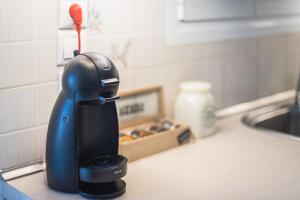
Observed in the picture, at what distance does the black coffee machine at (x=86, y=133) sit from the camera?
119 cm

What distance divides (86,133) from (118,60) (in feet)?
1.26

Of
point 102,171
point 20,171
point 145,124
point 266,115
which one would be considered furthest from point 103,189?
point 266,115

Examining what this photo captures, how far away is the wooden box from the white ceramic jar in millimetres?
53

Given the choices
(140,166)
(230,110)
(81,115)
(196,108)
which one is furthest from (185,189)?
(230,110)

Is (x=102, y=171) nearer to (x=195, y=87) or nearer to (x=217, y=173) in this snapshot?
(x=217, y=173)

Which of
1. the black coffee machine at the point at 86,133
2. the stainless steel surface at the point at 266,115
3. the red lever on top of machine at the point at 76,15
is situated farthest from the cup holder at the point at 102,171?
the stainless steel surface at the point at 266,115

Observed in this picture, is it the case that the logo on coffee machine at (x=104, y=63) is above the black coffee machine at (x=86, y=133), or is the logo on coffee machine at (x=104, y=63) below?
above

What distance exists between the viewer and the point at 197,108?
65.8 inches

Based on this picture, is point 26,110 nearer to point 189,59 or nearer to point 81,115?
point 81,115

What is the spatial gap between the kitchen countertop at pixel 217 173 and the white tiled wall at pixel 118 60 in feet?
0.51

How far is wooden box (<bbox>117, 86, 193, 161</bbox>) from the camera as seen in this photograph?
4.88ft

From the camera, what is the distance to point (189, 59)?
5.93 feet

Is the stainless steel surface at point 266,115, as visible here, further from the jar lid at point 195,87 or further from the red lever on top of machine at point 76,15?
the red lever on top of machine at point 76,15

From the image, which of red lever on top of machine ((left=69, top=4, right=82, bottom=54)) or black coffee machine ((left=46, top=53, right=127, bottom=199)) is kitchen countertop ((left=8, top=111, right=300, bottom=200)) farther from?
red lever on top of machine ((left=69, top=4, right=82, bottom=54))
